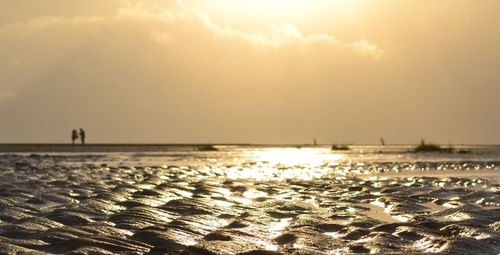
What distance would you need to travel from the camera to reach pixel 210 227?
31.3ft

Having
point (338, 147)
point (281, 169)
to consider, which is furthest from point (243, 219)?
point (338, 147)


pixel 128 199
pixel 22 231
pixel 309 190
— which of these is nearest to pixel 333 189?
pixel 309 190

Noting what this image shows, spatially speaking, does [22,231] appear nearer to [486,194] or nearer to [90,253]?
[90,253]

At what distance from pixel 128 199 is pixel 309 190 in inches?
202

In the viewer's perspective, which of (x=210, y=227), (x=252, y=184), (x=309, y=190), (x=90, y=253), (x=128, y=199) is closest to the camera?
(x=90, y=253)

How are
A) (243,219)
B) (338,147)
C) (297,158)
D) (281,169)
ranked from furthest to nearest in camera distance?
(338,147), (297,158), (281,169), (243,219)

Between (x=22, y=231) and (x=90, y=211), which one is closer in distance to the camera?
(x=22, y=231)

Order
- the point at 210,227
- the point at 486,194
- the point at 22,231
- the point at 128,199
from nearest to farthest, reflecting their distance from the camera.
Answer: the point at 22,231 < the point at 210,227 < the point at 128,199 < the point at 486,194

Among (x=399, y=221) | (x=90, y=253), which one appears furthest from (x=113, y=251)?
(x=399, y=221)

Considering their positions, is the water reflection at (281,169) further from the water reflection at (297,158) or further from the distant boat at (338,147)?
the distant boat at (338,147)

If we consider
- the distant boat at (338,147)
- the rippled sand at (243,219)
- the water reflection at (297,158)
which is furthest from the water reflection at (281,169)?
the distant boat at (338,147)

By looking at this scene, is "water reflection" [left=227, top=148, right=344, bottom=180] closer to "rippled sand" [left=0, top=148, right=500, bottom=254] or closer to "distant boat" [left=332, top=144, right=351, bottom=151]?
"rippled sand" [left=0, top=148, right=500, bottom=254]

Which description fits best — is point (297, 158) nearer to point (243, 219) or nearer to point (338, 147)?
point (243, 219)

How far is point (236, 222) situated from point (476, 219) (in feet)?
12.8
